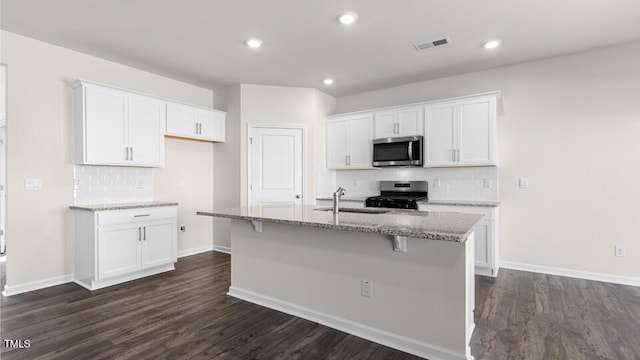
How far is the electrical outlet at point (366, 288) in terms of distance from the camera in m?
2.37

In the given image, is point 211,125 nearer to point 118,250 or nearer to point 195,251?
point 195,251

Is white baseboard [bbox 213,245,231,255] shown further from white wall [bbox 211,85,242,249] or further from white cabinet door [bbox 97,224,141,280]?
white cabinet door [bbox 97,224,141,280]

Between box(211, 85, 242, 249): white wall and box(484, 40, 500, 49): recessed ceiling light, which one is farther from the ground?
box(484, 40, 500, 49): recessed ceiling light

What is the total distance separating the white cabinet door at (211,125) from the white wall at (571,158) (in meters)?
3.71

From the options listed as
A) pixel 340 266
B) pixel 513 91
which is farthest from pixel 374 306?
pixel 513 91

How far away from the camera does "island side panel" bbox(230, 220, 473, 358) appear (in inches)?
81.1

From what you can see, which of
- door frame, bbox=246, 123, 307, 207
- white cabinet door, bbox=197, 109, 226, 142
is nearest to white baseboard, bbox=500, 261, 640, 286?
door frame, bbox=246, 123, 307, 207

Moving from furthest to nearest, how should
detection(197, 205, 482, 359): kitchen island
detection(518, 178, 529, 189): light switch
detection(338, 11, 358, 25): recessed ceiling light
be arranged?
1. detection(518, 178, 529, 189): light switch
2. detection(338, 11, 358, 25): recessed ceiling light
3. detection(197, 205, 482, 359): kitchen island

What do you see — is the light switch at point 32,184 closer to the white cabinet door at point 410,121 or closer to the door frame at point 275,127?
the door frame at point 275,127

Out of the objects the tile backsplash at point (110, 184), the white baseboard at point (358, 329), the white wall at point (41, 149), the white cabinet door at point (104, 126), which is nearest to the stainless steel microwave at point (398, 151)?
the white baseboard at point (358, 329)

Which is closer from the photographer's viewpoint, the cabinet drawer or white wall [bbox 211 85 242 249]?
the cabinet drawer

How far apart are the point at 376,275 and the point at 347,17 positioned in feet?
7.24

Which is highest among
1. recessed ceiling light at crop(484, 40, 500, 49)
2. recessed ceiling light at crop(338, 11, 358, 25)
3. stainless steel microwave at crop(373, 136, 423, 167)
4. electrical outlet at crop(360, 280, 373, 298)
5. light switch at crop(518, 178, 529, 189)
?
recessed ceiling light at crop(338, 11, 358, 25)

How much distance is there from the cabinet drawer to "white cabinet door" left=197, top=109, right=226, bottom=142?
50.7 inches
